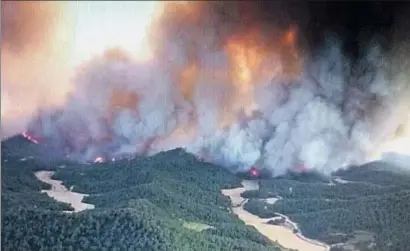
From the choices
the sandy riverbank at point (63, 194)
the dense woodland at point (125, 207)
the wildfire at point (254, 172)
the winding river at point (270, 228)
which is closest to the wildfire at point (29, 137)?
the dense woodland at point (125, 207)

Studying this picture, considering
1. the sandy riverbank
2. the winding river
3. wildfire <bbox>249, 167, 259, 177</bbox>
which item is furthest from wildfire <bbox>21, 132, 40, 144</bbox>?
wildfire <bbox>249, 167, 259, 177</bbox>

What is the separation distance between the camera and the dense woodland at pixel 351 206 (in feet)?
14.1

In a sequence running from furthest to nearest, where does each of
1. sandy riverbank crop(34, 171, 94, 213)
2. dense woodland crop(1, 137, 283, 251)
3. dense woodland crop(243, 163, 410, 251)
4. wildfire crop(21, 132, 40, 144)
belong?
wildfire crop(21, 132, 40, 144) < sandy riverbank crop(34, 171, 94, 213) < dense woodland crop(1, 137, 283, 251) < dense woodland crop(243, 163, 410, 251)

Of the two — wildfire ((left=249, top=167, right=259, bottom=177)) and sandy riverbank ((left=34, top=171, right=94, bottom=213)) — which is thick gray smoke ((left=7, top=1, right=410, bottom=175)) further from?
sandy riverbank ((left=34, top=171, right=94, bottom=213))

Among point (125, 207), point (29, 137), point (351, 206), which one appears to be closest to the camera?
point (351, 206)

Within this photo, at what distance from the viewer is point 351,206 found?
4.38 m

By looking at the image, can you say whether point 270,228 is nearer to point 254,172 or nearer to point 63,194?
point 254,172

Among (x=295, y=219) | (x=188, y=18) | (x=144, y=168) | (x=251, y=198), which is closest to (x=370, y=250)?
(x=295, y=219)

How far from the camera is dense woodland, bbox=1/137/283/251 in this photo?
439 cm

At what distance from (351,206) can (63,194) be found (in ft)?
5.55

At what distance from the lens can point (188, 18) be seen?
4703 mm

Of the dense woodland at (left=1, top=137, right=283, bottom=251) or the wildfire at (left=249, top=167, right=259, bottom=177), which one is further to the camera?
the wildfire at (left=249, top=167, right=259, bottom=177)

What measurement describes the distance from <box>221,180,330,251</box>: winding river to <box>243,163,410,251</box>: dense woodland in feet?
0.11

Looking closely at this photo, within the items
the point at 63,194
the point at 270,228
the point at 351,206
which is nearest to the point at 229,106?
the point at 270,228
